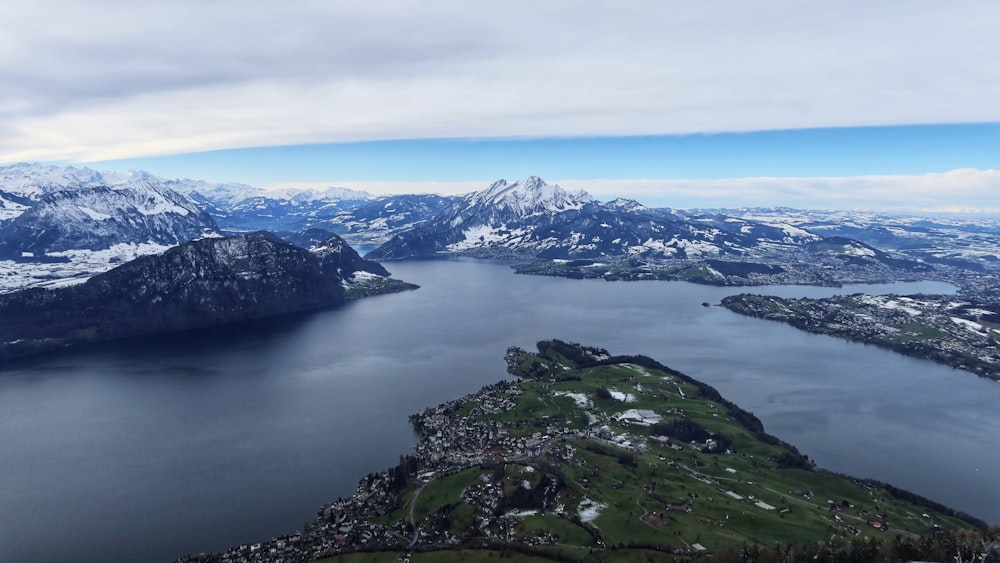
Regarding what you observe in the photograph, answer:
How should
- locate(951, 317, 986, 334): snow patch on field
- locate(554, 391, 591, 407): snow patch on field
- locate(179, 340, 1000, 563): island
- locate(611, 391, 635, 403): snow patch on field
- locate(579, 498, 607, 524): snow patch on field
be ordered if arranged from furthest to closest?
locate(951, 317, 986, 334): snow patch on field
locate(611, 391, 635, 403): snow patch on field
locate(554, 391, 591, 407): snow patch on field
locate(579, 498, 607, 524): snow patch on field
locate(179, 340, 1000, 563): island

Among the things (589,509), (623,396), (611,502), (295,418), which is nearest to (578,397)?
(623,396)

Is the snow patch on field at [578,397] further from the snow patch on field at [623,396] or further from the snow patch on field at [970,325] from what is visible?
the snow patch on field at [970,325]

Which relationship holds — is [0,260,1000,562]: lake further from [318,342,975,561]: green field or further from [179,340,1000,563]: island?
[318,342,975,561]: green field

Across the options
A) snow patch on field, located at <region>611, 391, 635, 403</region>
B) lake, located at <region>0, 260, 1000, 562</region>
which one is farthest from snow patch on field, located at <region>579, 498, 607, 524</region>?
snow patch on field, located at <region>611, 391, 635, 403</region>

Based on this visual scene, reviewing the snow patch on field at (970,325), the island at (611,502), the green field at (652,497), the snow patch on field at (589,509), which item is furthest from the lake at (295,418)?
the snow patch on field at (970,325)

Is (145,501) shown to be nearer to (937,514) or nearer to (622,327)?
(937,514)

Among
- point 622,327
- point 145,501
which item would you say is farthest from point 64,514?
point 622,327
